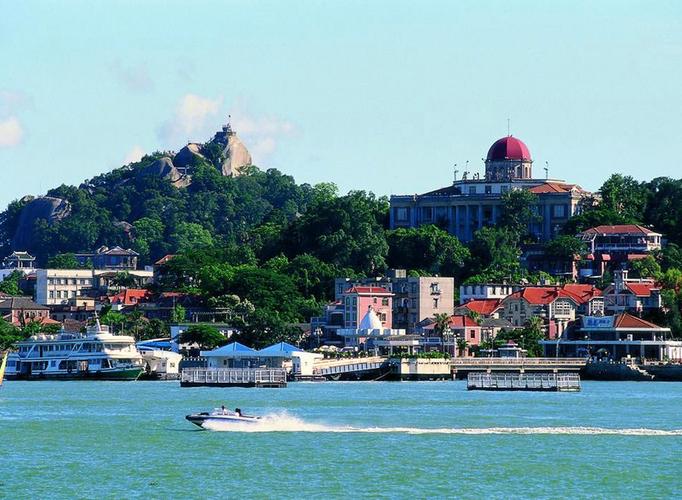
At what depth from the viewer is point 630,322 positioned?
140500 mm

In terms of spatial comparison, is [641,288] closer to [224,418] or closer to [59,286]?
[59,286]

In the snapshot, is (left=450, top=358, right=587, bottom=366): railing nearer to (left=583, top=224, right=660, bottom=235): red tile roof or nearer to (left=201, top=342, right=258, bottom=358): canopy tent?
(left=201, top=342, right=258, bottom=358): canopy tent

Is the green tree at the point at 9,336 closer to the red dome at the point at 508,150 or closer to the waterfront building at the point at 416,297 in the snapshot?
the waterfront building at the point at 416,297

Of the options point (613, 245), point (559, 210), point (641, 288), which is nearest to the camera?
point (641, 288)

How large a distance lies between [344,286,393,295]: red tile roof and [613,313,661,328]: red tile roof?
20.6 meters

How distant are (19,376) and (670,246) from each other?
204ft

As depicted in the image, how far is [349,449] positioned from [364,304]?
8400 centimetres

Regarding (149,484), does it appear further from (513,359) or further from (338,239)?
(338,239)

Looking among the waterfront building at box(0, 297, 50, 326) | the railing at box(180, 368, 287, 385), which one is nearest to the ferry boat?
the railing at box(180, 368, 287, 385)

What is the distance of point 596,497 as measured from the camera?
184 feet

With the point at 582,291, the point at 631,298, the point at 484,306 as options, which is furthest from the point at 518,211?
the point at 631,298

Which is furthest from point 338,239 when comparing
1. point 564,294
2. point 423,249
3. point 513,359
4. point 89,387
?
point 89,387

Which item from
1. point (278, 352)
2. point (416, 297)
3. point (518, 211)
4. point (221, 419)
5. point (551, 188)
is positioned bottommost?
point (221, 419)

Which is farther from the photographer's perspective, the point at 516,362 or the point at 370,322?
the point at 370,322
